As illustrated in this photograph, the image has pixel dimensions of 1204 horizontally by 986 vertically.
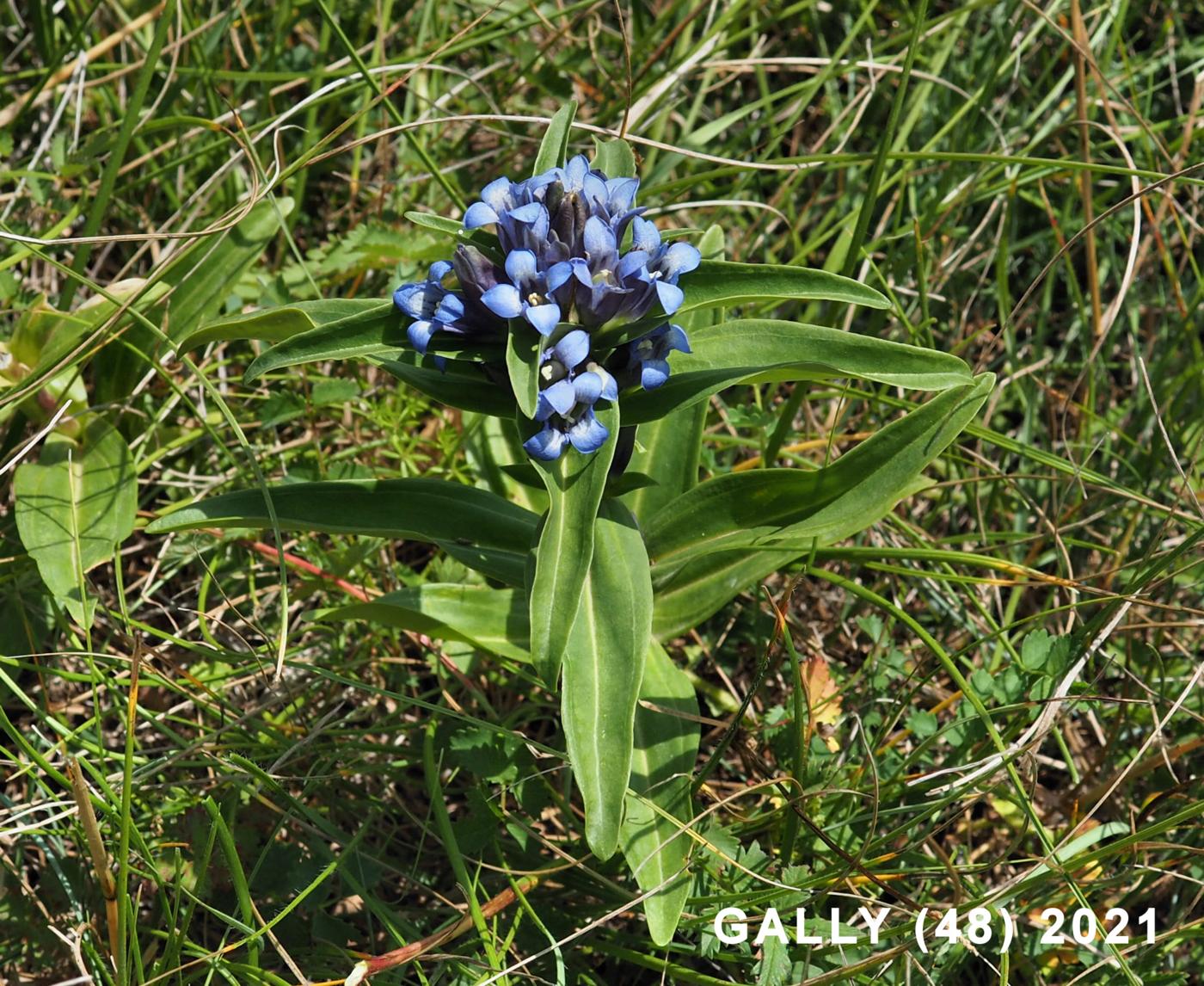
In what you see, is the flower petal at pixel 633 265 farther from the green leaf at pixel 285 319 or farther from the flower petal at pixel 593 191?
the green leaf at pixel 285 319

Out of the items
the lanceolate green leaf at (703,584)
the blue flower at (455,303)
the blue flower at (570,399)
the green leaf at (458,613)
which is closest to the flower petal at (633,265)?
the blue flower at (570,399)

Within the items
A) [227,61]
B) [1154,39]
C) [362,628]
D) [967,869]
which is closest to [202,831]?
Result: [362,628]

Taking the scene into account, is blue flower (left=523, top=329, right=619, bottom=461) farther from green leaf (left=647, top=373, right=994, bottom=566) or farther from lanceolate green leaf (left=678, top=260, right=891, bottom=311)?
green leaf (left=647, top=373, right=994, bottom=566)

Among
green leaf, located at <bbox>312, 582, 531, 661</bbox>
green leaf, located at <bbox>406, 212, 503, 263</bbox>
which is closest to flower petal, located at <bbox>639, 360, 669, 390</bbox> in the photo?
green leaf, located at <bbox>406, 212, 503, 263</bbox>

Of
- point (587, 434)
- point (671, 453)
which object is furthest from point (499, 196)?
point (671, 453)

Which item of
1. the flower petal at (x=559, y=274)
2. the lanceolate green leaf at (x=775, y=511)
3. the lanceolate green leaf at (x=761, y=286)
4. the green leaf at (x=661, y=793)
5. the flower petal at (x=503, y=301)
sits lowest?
the green leaf at (x=661, y=793)

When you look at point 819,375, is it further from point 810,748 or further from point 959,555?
point 810,748
